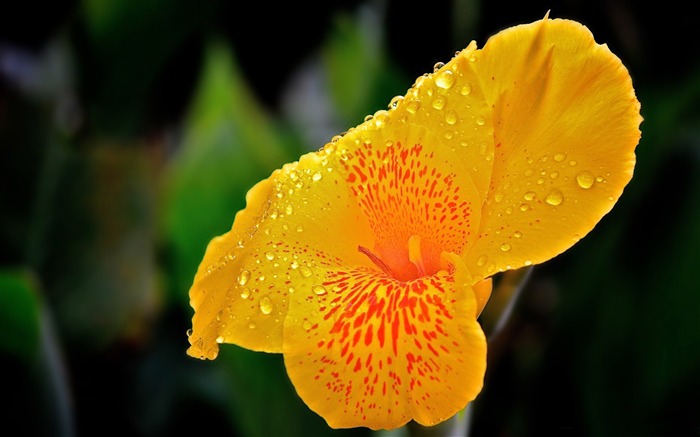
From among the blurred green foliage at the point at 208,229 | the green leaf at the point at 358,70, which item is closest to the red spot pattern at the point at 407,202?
the blurred green foliage at the point at 208,229

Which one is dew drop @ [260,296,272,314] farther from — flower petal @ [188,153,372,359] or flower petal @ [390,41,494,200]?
flower petal @ [390,41,494,200]

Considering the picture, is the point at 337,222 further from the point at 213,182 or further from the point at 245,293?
the point at 213,182

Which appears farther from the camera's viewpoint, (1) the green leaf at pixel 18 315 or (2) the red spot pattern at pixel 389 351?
(1) the green leaf at pixel 18 315

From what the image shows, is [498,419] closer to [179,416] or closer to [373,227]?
[179,416]

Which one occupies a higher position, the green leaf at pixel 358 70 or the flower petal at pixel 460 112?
the flower petal at pixel 460 112

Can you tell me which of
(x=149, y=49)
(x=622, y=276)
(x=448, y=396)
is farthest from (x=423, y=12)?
(x=448, y=396)

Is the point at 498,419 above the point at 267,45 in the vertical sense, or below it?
below

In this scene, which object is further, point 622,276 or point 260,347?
point 622,276

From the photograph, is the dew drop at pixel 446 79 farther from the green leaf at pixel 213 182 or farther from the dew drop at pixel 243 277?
the green leaf at pixel 213 182

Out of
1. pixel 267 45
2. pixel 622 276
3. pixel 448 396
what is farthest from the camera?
pixel 267 45
